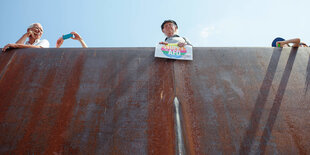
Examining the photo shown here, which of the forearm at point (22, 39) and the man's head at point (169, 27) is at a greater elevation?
the man's head at point (169, 27)

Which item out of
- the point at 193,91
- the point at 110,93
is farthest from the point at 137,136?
the point at 193,91

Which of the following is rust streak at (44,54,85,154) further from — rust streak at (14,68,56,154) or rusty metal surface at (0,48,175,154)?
rust streak at (14,68,56,154)

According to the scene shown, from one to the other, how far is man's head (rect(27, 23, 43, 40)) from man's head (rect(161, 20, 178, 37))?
1973 millimetres

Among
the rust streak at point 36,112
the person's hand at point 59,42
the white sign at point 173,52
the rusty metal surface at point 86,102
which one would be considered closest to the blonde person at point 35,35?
the person's hand at point 59,42

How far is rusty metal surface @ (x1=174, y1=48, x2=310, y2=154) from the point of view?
53.2 inches

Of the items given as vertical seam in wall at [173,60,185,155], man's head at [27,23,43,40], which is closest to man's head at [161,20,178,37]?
vertical seam in wall at [173,60,185,155]

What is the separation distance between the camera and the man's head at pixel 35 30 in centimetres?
236

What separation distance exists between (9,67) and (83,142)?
1.29 metres

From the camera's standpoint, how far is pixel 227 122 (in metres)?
1.44

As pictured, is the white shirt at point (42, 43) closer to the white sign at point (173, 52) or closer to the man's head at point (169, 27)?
the white sign at point (173, 52)

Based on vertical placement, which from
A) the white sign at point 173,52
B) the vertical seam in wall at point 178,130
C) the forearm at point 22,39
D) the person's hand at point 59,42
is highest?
the person's hand at point 59,42

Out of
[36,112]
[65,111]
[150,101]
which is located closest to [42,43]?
[36,112]

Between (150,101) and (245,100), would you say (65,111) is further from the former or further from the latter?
(245,100)

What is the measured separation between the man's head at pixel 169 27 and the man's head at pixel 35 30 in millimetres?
1973
